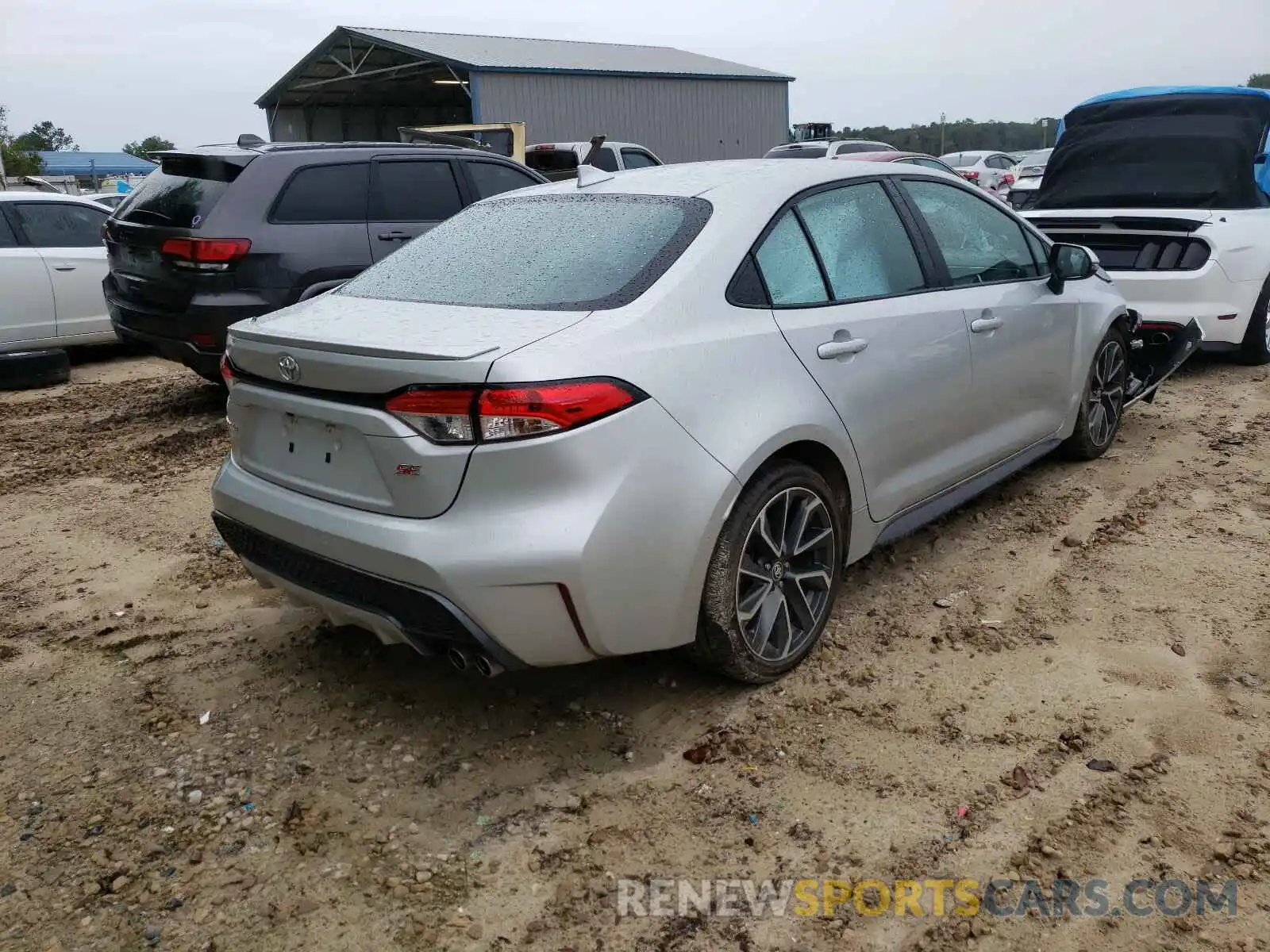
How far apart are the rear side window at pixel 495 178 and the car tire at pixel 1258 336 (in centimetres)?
515

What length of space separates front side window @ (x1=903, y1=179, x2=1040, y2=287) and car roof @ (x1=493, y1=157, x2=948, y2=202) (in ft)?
0.89

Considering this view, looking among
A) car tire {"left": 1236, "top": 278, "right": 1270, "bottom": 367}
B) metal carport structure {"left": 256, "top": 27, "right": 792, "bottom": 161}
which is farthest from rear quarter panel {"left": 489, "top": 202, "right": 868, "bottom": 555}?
metal carport structure {"left": 256, "top": 27, "right": 792, "bottom": 161}

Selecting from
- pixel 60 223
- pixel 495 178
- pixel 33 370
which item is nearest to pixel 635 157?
pixel 495 178

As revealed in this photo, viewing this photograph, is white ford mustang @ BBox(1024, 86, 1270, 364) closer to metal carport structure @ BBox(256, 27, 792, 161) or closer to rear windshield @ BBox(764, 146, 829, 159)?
rear windshield @ BBox(764, 146, 829, 159)

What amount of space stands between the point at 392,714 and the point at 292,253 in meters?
3.93

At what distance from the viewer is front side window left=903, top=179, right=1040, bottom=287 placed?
4055mm

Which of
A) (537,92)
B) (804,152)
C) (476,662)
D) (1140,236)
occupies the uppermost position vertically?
(537,92)

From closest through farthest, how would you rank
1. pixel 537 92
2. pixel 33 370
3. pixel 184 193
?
pixel 184 193, pixel 33 370, pixel 537 92

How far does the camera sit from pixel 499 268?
3.27 metres

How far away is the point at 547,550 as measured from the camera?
258cm

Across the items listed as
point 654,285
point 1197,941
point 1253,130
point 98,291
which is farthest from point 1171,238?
point 98,291

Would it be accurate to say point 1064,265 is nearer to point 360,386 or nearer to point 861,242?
point 861,242

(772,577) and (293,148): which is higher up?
(293,148)

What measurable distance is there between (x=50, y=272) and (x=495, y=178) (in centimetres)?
399
